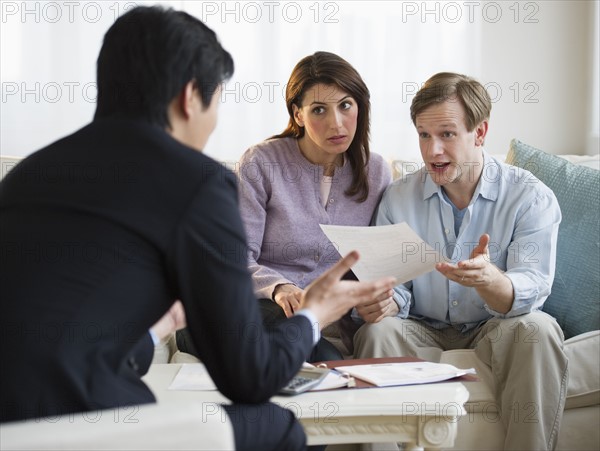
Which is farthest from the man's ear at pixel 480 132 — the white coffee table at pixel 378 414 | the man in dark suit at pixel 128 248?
the man in dark suit at pixel 128 248

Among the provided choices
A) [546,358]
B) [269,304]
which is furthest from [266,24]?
[546,358]

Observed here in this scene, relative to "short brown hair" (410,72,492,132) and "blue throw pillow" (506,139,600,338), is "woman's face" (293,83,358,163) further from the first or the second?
"blue throw pillow" (506,139,600,338)

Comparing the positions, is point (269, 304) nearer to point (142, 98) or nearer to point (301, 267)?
point (301, 267)

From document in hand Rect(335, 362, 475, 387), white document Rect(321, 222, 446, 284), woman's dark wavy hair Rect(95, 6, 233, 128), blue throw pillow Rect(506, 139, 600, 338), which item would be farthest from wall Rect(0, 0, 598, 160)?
woman's dark wavy hair Rect(95, 6, 233, 128)

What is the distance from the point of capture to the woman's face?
8.06ft

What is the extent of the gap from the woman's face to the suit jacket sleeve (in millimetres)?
1252

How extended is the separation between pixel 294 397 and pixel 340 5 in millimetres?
2177

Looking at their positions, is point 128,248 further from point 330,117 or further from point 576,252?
point 576,252

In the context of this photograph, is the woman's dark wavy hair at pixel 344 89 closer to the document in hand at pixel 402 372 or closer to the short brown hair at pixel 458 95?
the short brown hair at pixel 458 95

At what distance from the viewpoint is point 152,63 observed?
1.24 meters

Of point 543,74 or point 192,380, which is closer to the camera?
point 192,380

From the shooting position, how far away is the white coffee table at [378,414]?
1.68 meters

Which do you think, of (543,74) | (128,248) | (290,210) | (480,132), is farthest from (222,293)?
(543,74)

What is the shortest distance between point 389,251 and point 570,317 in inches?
28.9
